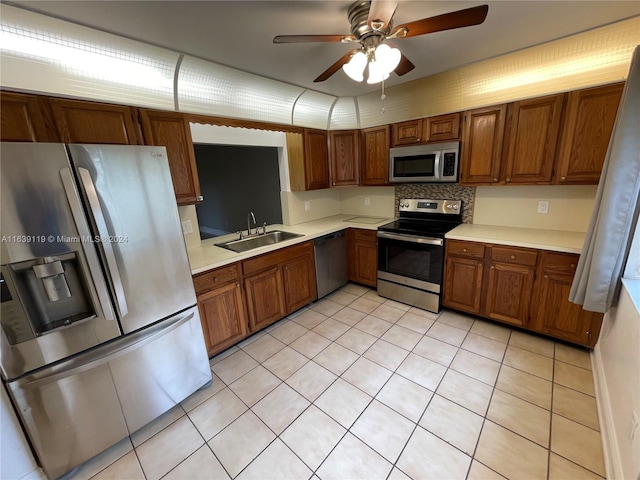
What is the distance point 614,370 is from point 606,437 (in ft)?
1.23

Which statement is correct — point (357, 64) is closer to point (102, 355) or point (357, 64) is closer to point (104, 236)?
point (104, 236)

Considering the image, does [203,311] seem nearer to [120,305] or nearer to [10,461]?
[120,305]

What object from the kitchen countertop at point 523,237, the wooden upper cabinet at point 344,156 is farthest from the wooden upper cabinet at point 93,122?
the kitchen countertop at point 523,237

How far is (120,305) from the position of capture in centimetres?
148

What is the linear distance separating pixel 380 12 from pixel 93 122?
180cm

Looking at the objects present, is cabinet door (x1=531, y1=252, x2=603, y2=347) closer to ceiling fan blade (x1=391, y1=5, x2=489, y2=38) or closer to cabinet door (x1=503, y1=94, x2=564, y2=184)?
cabinet door (x1=503, y1=94, x2=564, y2=184)

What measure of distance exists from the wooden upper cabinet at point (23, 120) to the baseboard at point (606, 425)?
345cm

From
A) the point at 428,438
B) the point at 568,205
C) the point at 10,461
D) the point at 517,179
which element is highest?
the point at 517,179

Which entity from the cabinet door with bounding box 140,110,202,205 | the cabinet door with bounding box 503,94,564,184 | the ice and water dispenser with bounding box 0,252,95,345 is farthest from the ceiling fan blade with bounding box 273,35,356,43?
the cabinet door with bounding box 503,94,564,184

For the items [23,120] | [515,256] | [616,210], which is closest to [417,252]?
[515,256]

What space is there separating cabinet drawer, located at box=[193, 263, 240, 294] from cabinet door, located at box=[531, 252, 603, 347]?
8.44ft

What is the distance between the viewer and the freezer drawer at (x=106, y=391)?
51.9 inches

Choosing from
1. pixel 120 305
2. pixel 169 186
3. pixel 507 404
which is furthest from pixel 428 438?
pixel 169 186

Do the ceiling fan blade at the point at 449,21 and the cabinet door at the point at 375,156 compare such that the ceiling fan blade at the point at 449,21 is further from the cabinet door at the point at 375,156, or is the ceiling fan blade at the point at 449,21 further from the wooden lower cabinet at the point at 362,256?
the wooden lower cabinet at the point at 362,256
